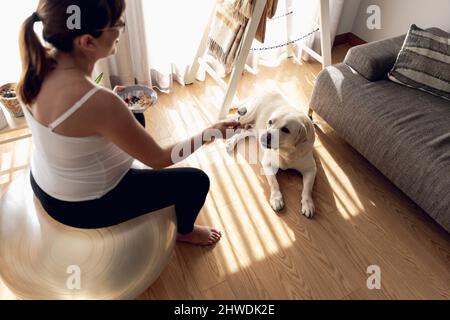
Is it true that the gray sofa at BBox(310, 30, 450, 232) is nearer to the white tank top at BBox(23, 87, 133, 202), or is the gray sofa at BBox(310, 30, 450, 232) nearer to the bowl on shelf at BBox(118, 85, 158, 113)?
the bowl on shelf at BBox(118, 85, 158, 113)

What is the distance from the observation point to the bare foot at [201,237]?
1475mm

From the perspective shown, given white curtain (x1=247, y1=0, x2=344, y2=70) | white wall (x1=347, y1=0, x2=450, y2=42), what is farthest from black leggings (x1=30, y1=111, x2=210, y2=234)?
white wall (x1=347, y1=0, x2=450, y2=42)

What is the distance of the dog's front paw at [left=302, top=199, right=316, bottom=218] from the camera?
163 cm

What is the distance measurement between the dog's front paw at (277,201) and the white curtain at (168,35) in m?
1.07

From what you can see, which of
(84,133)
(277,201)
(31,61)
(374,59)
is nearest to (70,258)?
(84,133)

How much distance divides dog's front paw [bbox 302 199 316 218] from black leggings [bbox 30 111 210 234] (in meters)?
0.59

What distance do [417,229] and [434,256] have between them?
0.14m

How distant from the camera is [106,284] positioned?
1.14 m

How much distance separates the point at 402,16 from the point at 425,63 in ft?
3.11

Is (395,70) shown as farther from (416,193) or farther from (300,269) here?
(300,269)

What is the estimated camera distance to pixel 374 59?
181 centimetres

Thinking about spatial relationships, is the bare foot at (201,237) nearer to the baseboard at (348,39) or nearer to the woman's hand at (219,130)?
the woman's hand at (219,130)

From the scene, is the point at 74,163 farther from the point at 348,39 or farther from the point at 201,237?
the point at 348,39
